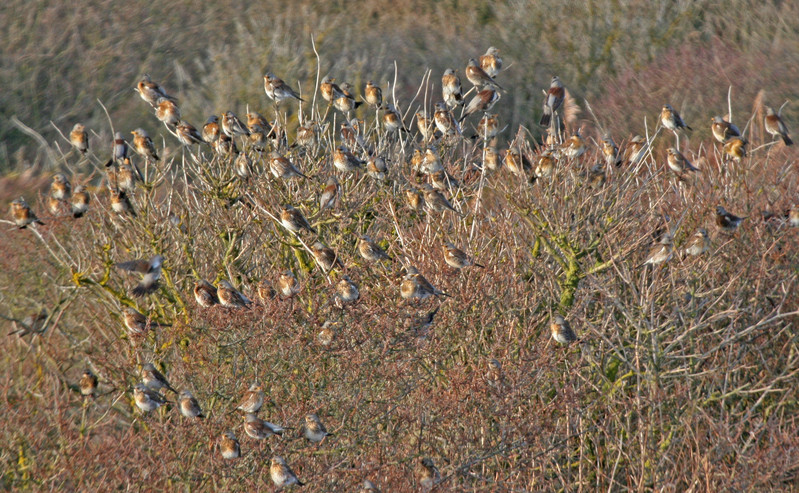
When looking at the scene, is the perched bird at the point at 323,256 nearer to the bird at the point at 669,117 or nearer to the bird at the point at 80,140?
the bird at the point at 80,140

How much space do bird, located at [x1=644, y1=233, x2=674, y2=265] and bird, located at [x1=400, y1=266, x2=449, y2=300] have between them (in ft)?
4.88

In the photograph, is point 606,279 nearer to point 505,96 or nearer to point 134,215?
point 134,215

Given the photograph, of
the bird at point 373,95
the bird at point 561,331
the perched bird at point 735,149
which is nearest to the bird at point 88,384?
the bird at point 561,331

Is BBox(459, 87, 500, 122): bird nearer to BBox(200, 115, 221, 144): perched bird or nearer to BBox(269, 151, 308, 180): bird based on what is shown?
BBox(269, 151, 308, 180): bird

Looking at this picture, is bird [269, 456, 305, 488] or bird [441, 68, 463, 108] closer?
bird [269, 456, 305, 488]

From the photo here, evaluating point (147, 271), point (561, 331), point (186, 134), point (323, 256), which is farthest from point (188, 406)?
point (186, 134)

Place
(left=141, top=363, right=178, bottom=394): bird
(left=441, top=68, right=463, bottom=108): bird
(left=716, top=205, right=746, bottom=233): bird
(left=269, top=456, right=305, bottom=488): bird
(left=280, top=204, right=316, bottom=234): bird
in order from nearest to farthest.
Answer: (left=269, top=456, right=305, bottom=488): bird → (left=141, top=363, right=178, bottom=394): bird → (left=280, top=204, right=316, bottom=234): bird → (left=716, top=205, right=746, bottom=233): bird → (left=441, top=68, right=463, bottom=108): bird

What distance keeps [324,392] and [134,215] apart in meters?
2.34

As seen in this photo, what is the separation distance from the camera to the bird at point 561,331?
6602mm

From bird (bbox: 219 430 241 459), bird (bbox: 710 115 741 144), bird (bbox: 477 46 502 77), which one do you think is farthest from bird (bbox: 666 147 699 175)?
bird (bbox: 219 430 241 459)

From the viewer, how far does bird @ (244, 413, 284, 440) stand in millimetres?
5637

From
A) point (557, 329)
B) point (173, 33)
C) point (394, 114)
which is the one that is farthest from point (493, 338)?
point (173, 33)

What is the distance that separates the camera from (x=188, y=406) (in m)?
5.91

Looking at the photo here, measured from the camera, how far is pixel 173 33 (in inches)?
840
